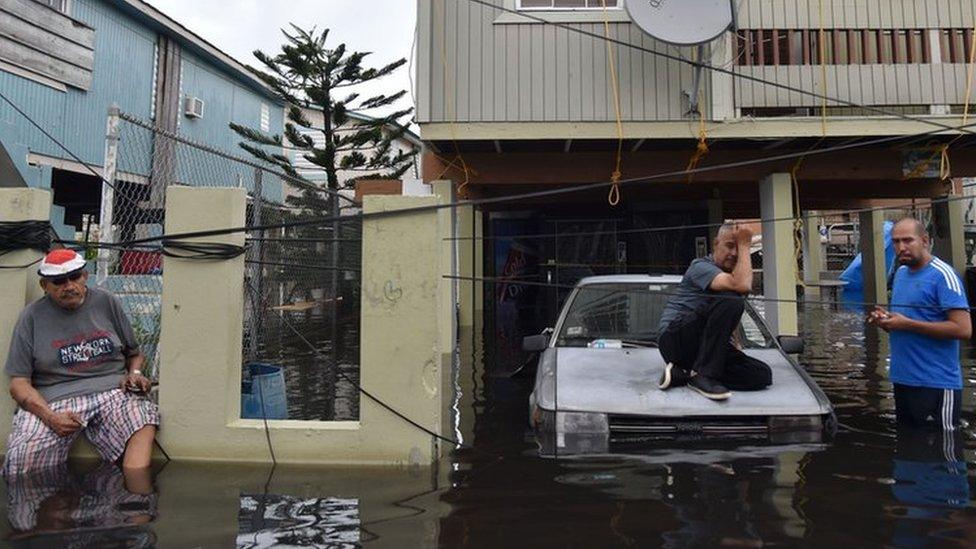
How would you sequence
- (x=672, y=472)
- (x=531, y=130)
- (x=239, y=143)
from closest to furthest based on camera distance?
(x=672, y=472) → (x=531, y=130) → (x=239, y=143)

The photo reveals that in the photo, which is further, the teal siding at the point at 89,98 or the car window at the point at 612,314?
the teal siding at the point at 89,98

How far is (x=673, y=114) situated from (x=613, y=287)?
3365 mm

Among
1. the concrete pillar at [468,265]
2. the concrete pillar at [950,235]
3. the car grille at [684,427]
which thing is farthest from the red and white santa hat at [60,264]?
the concrete pillar at [950,235]

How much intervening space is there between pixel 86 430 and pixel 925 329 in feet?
16.2

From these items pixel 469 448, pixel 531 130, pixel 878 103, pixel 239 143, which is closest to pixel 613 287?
pixel 469 448

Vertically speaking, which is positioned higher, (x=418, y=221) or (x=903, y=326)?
(x=418, y=221)

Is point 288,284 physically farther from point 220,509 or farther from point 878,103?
point 878,103

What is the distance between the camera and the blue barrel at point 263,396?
4188 mm

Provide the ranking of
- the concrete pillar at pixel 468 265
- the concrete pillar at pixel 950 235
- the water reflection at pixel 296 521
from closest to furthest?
the water reflection at pixel 296 521
the concrete pillar at pixel 468 265
the concrete pillar at pixel 950 235

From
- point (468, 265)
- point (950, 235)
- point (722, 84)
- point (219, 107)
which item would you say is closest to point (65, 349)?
point (722, 84)

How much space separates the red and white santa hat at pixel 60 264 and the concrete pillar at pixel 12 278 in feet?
1.60

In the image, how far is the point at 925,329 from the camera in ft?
12.8

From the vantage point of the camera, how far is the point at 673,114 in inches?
312

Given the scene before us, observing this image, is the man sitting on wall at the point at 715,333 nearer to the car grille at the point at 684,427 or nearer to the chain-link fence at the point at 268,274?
the car grille at the point at 684,427
